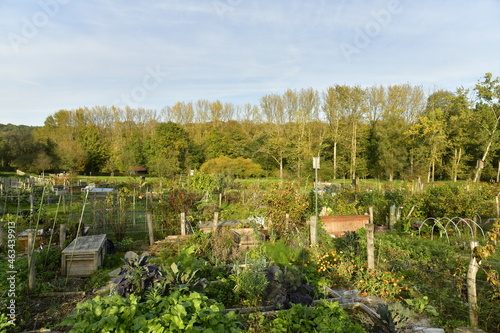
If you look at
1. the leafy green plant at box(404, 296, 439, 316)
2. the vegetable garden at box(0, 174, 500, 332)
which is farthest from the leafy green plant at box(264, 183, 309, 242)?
the leafy green plant at box(404, 296, 439, 316)

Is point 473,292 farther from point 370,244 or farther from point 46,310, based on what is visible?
point 46,310

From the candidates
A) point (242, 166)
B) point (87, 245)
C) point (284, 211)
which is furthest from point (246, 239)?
point (242, 166)

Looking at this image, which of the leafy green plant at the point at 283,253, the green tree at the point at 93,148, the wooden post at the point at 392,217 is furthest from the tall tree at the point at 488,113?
the green tree at the point at 93,148

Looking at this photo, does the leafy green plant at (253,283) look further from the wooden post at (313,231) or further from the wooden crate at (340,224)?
the wooden crate at (340,224)

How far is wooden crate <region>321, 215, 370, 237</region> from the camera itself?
8023mm

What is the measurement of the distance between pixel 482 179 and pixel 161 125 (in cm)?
3045

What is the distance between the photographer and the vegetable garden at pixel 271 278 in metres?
2.90

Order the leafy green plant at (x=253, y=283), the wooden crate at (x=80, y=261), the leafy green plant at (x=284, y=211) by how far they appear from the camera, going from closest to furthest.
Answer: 1. the leafy green plant at (x=253, y=283)
2. the wooden crate at (x=80, y=261)
3. the leafy green plant at (x=284, y=211)

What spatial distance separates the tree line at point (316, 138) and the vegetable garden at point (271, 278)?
43.2 ft

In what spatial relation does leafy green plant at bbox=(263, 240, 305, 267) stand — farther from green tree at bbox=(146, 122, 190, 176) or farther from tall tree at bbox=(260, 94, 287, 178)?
green tree at bbox=(146, 122, 190, 176)

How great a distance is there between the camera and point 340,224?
8.14m

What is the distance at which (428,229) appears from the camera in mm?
8125

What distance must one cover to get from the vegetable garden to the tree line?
43.2 ft

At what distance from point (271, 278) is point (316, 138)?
24.9 meters
